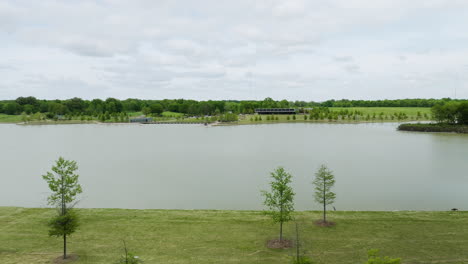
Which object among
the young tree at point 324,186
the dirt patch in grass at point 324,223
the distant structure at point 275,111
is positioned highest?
the distant structure at point 275,111

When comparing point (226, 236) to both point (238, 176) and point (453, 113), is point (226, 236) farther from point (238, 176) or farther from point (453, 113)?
point (453, 113)

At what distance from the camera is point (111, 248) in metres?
16.1

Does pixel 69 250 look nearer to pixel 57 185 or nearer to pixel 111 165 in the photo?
pixel 57 185

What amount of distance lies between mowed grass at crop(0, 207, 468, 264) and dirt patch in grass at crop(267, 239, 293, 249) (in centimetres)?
43

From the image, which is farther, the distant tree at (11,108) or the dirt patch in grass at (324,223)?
the distant tree at (11,108)

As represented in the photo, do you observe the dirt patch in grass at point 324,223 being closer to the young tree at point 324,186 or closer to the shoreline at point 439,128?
the young tree at point 324,186

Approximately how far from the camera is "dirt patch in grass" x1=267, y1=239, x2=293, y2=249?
16281 mm

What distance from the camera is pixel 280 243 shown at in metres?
16.6

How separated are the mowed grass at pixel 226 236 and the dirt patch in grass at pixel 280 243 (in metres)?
0.43

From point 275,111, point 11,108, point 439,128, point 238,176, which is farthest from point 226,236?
point 11,108

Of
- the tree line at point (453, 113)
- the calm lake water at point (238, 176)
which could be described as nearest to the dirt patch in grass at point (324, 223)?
the calm lake water at point (238, 176)

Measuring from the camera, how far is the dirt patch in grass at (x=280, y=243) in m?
16.3

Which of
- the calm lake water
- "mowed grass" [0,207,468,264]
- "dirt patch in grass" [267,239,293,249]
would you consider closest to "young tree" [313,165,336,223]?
"mowed grass" [0,207,468,264]

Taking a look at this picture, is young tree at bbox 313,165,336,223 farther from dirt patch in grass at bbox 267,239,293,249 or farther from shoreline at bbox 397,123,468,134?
shoreline at bbox 397,123,468,134
